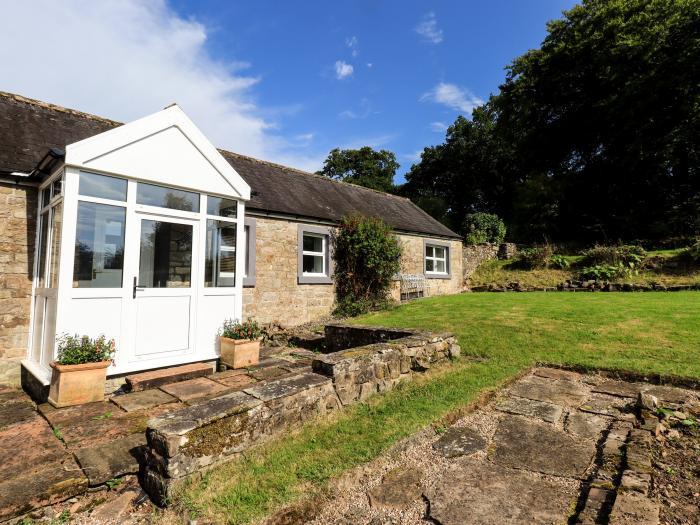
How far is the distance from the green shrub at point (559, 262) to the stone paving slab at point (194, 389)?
16009 mm

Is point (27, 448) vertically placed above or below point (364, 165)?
below

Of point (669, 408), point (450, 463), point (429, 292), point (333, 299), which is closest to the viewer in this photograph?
point (450, 463)

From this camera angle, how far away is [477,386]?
17.0 feet

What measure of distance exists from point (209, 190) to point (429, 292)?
11198 millimetres

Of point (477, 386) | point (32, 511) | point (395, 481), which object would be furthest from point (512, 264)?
point (32, 511)

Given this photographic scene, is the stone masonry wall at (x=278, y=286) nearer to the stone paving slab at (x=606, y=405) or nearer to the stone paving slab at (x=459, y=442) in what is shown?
the stone paving slab at (x=459, y=442)

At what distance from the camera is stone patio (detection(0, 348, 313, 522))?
289 centimetres

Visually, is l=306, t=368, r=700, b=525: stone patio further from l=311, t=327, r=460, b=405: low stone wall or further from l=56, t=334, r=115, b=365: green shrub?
l=56, t=334, r=115, b=365: green shrub

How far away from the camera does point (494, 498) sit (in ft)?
9.09

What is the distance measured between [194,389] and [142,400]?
2.26 ft

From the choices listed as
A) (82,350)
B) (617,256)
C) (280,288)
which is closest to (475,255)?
(617,256)

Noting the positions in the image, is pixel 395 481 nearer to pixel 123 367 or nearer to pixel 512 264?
pixel 123 367

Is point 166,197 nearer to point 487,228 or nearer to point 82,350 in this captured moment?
point 82,350

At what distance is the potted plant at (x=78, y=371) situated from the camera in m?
4.71
